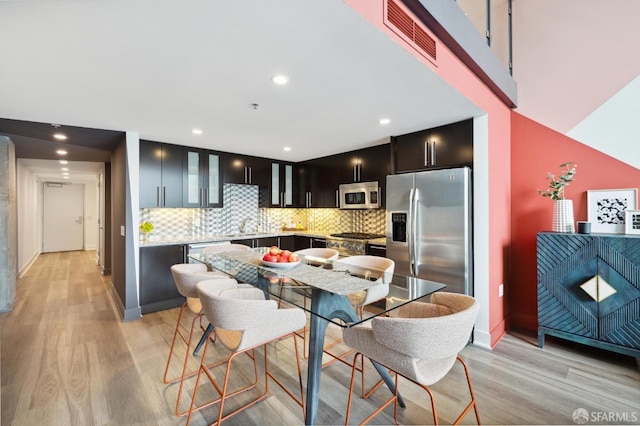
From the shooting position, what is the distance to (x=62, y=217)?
29.9 feet

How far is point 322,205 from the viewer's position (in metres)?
5.20

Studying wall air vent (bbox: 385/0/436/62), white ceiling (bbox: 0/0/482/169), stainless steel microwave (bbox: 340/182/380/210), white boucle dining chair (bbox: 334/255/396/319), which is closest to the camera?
white ceiling (bbox: 0/0/482/169)

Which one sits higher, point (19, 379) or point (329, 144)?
point (329, 144)

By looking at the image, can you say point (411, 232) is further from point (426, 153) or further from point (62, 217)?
point (62, 217)

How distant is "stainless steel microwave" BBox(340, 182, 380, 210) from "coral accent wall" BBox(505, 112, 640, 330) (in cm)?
169

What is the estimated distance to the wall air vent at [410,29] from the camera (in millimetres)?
1575

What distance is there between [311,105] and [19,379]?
3242 mm

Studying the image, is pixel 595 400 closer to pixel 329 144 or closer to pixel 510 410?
pixel 510 410

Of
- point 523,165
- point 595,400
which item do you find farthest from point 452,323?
point 523,165

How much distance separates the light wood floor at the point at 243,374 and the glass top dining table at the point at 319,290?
41cm

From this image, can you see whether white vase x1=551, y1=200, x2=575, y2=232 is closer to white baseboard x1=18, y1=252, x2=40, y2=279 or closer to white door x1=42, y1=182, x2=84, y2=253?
white baseboard x1=18, y1=252, x2=40, y2=279

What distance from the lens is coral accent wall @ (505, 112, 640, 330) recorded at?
2871mm

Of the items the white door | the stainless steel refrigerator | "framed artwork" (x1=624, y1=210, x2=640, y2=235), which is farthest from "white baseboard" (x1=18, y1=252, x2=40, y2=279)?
"framed artwork" (x1=624, y1=210, x2=640, y2=235)

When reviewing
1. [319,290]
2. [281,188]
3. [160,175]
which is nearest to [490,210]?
[319,290]
